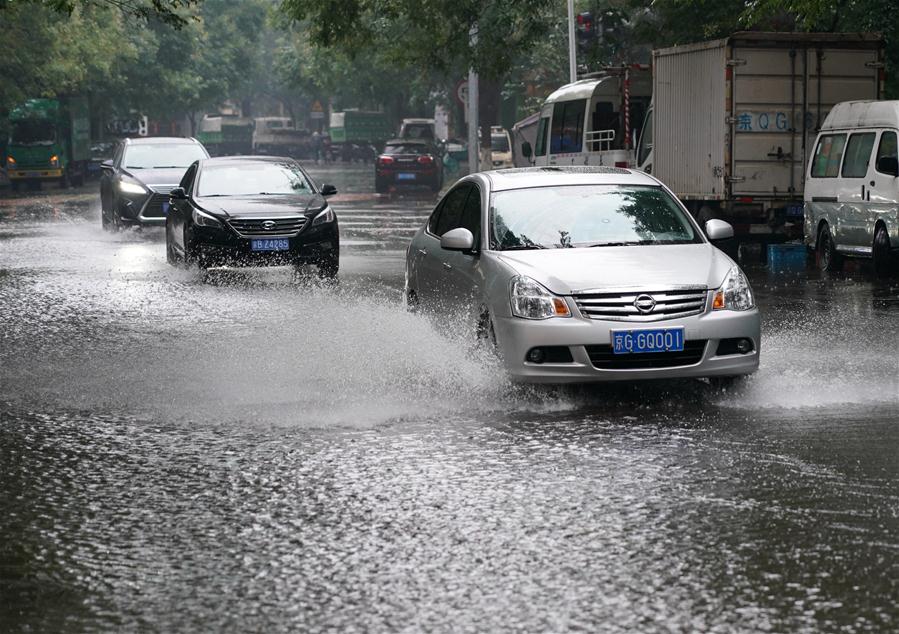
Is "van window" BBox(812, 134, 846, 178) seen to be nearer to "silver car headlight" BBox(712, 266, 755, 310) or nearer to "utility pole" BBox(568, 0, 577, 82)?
"silver car headlight" BBox(712, 266, 755, 310)

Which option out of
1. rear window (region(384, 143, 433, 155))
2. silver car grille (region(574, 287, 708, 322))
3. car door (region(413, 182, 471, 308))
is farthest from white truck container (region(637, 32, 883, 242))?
rear window (region(384, 143, 433, 155))

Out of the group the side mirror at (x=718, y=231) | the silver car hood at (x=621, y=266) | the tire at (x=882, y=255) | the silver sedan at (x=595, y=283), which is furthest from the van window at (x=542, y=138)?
the silver car hood at (x=621, y=266)

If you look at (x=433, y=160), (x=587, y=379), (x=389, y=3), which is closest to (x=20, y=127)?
(x=433, y=160)

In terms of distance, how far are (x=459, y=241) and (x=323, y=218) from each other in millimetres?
8605

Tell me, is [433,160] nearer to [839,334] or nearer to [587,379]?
[839,334]

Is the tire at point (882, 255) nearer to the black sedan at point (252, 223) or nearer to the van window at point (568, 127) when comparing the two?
the black sedan at point (252, 223)

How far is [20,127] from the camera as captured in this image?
52.2 metres

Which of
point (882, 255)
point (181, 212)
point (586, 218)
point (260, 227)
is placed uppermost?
point (586, 218)

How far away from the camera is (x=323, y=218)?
18.7 meters

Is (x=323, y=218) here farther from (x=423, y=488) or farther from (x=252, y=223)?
(x=423, y=488)

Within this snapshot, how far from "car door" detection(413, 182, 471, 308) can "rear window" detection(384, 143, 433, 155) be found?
3469 cm

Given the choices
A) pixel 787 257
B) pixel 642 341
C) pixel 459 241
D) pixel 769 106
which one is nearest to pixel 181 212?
pixel 787 257

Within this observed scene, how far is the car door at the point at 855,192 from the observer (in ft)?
59.9

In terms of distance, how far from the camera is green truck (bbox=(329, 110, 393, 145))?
85.4 metres
